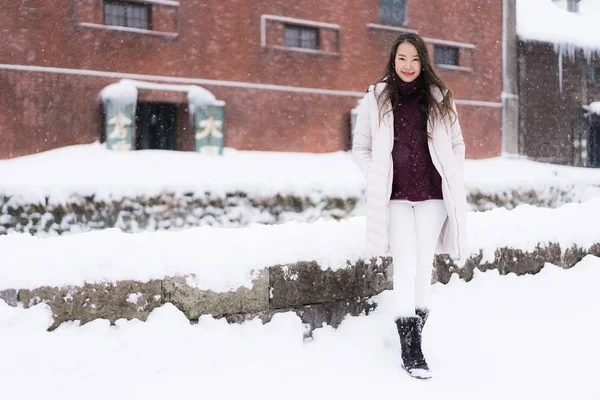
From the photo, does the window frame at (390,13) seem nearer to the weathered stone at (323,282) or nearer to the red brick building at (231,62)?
the red brick building at (231,62)

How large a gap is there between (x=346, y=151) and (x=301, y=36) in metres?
2.86

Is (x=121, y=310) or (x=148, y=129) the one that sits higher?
(x=148, y=129)

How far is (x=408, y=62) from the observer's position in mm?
2840

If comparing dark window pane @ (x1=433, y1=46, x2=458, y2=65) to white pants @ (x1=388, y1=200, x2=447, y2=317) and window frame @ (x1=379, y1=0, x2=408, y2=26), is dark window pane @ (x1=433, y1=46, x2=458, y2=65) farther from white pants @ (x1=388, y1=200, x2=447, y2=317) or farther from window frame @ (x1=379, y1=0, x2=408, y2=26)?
white pants @ (x1=388, y1=200, x2=447, y2=317)

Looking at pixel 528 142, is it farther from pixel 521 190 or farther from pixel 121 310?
pixel 121 310

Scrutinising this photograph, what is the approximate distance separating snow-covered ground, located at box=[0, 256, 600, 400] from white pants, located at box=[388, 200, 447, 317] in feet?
1.24

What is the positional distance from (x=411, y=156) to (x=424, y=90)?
1.17ft

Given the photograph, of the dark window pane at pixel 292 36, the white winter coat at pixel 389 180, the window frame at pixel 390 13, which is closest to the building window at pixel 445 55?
the window frame at pixel 390 13

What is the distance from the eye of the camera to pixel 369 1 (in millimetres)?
13547

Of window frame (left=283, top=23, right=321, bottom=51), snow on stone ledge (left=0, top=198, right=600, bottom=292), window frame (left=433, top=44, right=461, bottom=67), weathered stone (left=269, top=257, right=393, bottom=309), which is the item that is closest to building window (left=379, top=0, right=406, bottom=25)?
window frame (left=433, top=44, right=461, bottom=67)

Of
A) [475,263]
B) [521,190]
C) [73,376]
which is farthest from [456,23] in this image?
[73,376]

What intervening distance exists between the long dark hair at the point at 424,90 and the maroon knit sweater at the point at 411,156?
0.03 m

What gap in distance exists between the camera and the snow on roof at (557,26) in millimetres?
18531

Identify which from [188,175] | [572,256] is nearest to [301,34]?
[188,175]
